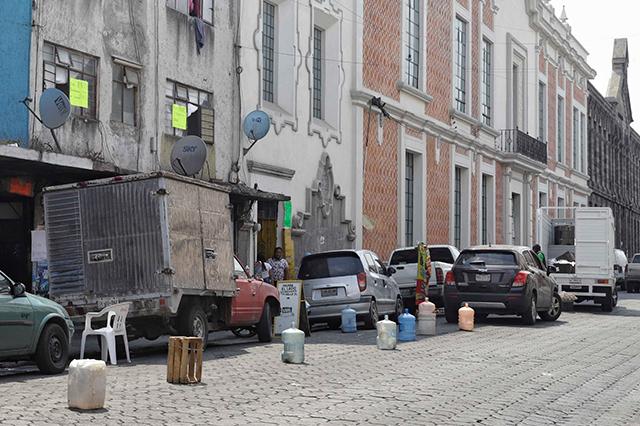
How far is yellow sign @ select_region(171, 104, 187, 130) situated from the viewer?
71.6ft

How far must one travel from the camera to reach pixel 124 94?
67.1ft

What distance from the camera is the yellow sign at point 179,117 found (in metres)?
21.8

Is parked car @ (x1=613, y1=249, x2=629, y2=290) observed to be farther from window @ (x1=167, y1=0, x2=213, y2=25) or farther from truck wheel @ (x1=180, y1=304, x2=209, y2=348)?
truck wheel @ (x1=180, y1=304, x2=209, y2=348)

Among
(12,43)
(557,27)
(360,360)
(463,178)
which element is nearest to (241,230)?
(12,43)

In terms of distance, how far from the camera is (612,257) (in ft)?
96.0

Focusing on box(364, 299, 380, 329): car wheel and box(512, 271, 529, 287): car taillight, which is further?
box(512, 271, 529, 287): car taillight

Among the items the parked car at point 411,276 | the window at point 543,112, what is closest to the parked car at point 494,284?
the parked car at point 411,276

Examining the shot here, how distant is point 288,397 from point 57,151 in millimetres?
9539

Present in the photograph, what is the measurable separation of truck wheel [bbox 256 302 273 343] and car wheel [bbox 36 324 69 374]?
5.38 m

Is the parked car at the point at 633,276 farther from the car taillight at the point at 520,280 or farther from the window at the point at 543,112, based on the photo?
the car taillight at the point at 520,280

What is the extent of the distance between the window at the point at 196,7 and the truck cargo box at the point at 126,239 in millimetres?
8054

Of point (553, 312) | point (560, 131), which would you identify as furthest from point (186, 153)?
point (560, 131)

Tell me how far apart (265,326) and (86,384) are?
885 centimetres

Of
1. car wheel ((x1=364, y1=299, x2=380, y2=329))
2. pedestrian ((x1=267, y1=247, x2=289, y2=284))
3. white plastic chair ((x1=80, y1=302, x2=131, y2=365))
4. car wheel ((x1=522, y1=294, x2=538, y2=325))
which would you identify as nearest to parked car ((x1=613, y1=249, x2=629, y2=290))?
car wheel ((x1=522, y1=294, x2=538, y2=325))
